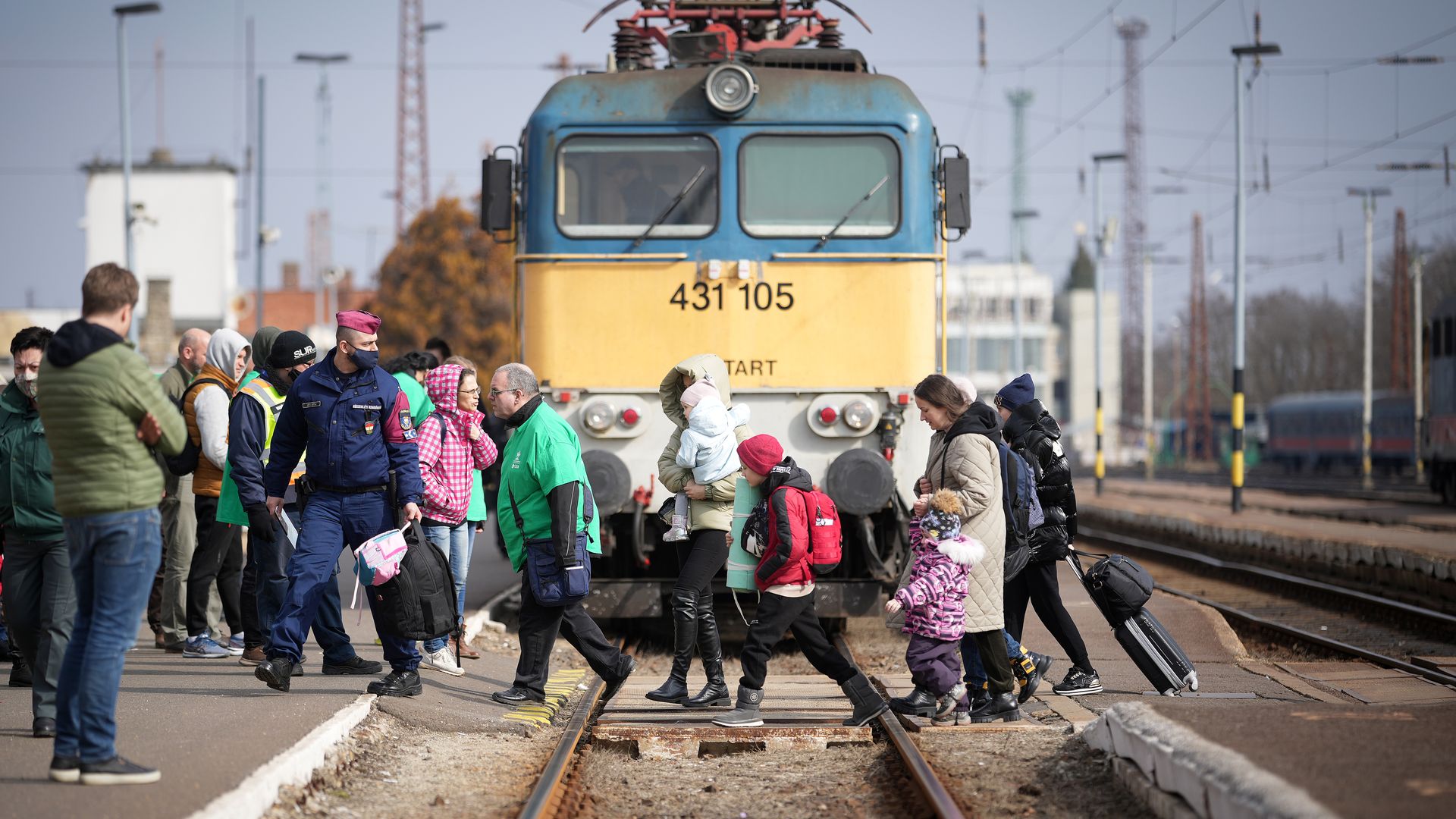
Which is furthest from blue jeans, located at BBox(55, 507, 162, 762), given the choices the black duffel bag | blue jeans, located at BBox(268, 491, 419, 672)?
the black duffel bag

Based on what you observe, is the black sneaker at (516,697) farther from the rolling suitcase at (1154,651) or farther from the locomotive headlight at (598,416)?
the rolling suitcase at (1154,651)

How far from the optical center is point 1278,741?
6281 mm

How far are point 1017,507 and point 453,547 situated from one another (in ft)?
12.3

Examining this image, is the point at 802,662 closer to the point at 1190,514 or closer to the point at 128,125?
the point at 1190,514

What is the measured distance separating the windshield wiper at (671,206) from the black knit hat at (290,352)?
288cm

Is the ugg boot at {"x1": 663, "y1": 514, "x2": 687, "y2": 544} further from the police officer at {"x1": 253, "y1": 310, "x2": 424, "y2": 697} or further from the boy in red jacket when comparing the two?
the police officer at {"x1": 253, "y1": 310, "x2": 424, "y2": 697}

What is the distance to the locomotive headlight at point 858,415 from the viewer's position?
1098 cm

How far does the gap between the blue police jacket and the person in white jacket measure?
4.48 ft

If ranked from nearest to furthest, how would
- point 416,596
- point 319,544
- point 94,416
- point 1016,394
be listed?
point 94,416, point 319,544, point 416,596, point 1016,394

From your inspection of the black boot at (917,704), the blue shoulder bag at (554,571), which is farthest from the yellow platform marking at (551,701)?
the black boot at (917,704)

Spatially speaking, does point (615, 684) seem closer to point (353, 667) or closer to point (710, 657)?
point (710, 657)

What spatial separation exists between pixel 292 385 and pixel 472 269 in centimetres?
3496

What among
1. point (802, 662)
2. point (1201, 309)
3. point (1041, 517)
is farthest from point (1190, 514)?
point (1201, 309)

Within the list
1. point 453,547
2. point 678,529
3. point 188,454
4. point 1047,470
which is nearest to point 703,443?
point 678,529
